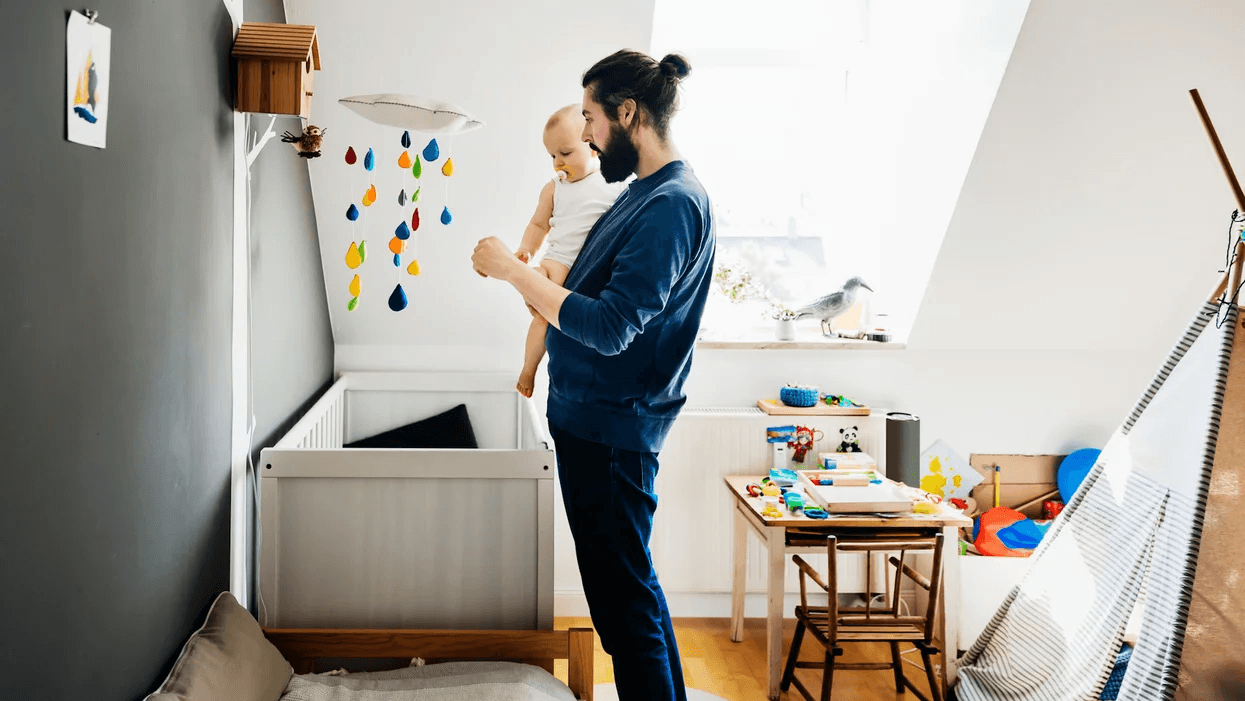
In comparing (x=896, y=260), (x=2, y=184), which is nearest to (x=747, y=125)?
(x=896, y=260)

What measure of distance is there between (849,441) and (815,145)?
1064mm

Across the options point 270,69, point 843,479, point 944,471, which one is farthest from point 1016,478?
point 270,69

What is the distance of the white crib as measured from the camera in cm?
174

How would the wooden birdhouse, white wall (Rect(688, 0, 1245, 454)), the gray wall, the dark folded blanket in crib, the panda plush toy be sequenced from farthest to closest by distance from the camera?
the panda plush toy < the dark folded blanket in crib < white wall (Rect(688, 0, 1245, 454)) < the wooden birdhouse < the gray wall

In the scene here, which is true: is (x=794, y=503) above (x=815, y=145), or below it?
below

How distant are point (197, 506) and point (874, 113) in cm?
242

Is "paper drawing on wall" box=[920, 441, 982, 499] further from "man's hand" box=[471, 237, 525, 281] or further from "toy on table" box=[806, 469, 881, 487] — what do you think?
"man's hand" box=[471, 237, 525, 281]

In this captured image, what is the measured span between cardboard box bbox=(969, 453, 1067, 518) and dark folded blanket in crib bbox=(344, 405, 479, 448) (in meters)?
1.78

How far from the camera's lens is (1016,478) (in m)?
3.09

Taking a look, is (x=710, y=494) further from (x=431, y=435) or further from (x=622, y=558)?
(x=622, y=558)

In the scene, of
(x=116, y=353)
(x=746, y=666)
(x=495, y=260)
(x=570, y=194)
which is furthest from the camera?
(x=746, y=666)

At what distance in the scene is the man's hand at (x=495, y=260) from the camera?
5.04 feet

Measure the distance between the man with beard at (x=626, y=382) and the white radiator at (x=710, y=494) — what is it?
1.25 metres

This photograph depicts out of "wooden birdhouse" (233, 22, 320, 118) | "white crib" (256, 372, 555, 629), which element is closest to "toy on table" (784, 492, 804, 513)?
"white crib" (256, 372, 555, 629)
